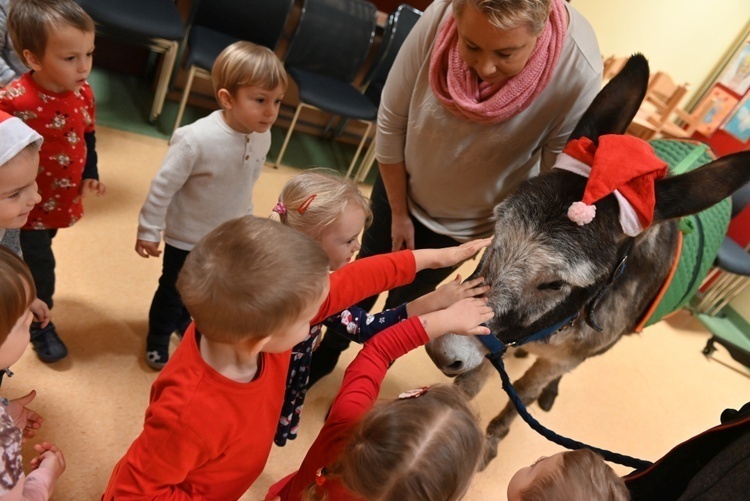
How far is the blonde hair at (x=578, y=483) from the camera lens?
0.94m

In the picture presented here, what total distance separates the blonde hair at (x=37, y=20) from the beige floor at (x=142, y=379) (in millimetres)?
1119

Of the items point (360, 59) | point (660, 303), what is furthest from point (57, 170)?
point (360, 59)

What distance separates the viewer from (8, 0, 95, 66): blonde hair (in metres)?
1.48

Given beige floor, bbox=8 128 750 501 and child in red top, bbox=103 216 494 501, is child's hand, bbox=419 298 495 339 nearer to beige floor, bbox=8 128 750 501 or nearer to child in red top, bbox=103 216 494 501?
child in red top, bbox=103 216 494 501

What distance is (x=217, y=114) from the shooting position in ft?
5.62

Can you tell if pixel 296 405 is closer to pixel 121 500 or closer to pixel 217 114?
pixel 121 500

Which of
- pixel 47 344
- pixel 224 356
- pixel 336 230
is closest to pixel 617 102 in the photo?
pixel 336 230

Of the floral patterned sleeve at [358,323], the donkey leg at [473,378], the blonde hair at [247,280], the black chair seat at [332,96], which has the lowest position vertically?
the donkey leg at [473,378]

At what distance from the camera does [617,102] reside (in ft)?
4.35

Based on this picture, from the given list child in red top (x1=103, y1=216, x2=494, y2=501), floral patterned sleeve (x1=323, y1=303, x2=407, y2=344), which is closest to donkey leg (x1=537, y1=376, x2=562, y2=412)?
floral patterned sleeve (x1=323, y1=303, x2=407, y2=344)

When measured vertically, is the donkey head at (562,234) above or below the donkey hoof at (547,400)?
above

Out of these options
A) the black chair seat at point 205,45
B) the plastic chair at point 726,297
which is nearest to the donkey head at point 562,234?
the black chair seat at point 205,45

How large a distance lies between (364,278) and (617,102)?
0.85 metres

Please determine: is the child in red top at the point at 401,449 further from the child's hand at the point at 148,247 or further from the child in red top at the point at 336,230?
the child's hand at the point at 148,247
